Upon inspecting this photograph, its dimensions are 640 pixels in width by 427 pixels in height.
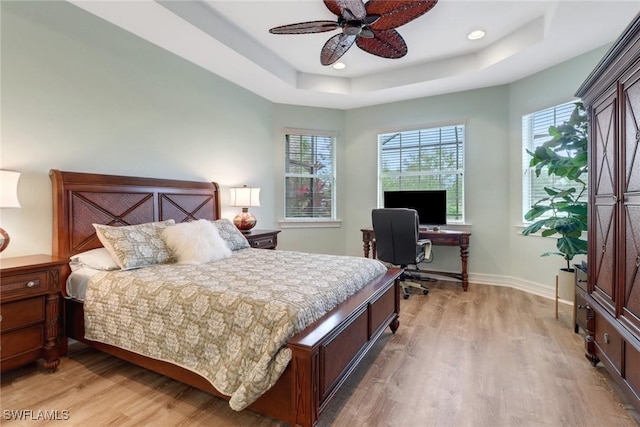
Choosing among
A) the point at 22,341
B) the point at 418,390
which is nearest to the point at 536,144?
the point at 418,390

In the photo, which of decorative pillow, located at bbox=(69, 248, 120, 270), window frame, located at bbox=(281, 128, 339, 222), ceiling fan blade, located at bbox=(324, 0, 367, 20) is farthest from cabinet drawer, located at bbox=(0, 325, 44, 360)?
window frame, located at bbox=(281, 128, 339, 222)

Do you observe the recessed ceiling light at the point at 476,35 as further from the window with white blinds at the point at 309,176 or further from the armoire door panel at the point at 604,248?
the window with white blinds at the point at 309,176

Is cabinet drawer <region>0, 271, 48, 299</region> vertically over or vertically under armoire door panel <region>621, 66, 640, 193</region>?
under

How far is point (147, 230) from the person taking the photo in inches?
102

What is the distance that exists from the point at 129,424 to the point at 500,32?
453cm

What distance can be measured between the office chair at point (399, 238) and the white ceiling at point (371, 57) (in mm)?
1848

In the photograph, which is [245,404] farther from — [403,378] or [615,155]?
[615,155]

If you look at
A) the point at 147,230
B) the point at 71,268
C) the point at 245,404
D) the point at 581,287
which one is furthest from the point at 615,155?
the point at 71,268

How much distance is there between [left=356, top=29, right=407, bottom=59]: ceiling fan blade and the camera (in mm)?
2721

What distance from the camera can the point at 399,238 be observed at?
12.2ft

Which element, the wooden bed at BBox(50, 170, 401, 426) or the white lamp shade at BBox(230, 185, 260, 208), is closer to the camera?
the wooden bed at BBox(50, 170, 401, 426)

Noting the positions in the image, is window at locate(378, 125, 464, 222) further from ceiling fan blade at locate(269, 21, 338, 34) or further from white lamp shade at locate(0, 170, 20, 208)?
white lamp shade at locate(0, 170, 20, 208)

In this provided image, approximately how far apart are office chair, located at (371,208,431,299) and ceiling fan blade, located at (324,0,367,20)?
2.03 metres

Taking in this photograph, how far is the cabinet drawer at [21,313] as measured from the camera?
6.25 ft
